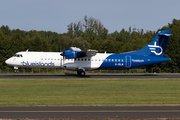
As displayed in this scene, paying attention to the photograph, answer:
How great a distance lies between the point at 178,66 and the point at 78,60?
3312cm

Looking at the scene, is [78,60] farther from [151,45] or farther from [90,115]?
[90,115]

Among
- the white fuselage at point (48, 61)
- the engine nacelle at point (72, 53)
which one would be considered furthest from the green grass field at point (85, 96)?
the white fuselage at point (48, 61)

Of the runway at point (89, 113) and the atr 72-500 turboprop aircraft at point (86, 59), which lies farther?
the atr 72-500 turboprop aircraft at point (86, 59)

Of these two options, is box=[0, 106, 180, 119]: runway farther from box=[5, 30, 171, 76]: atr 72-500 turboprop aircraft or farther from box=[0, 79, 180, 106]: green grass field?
box=[5, 30, 171, 76]: atr 72-500 turboprop aircraft

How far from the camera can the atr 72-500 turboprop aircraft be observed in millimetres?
31047

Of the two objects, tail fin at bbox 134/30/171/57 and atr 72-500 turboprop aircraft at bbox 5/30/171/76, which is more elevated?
tail fin at bbox 134/30/171/57

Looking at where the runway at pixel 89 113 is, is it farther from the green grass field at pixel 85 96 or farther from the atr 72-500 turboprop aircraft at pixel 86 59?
the atr 72-500 turboprop aircraft at pixel 86 59

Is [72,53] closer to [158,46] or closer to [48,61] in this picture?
[48,61]

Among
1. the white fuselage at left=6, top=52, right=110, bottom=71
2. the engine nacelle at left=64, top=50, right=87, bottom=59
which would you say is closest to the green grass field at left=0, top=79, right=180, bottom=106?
the engine nacelle at left=64, top=50, right=87, bottom=59

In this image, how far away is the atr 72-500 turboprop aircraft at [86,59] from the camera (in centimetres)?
3105

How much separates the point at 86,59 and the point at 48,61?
18.6 ft

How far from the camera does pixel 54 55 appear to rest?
31.9 meters

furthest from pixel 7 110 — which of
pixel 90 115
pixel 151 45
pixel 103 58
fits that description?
pixel 151 45

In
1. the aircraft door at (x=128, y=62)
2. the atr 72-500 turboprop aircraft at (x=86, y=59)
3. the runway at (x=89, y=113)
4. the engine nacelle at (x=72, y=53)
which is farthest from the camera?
the aircraft door at (x=128, y=62)
